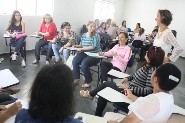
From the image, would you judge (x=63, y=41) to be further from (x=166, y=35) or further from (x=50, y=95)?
(x=50, y=95)

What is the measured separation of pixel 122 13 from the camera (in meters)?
10.5

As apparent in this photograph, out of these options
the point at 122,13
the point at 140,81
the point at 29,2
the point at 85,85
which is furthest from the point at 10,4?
the point at 122,13

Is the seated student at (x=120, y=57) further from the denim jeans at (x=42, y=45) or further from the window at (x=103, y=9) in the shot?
the window at (x=103, y=9)

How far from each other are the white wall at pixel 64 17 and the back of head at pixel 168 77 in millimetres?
4374

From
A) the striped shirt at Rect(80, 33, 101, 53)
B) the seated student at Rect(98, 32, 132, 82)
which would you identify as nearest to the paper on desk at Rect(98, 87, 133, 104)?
the seated student at Rect(98, 32, 132, 82)

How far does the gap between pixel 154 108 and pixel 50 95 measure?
0.73 m

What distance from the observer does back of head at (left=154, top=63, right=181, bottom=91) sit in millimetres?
1270

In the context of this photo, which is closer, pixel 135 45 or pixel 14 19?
pixel 14 19

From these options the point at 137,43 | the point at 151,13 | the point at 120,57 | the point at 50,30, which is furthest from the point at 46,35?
the point at 151,13

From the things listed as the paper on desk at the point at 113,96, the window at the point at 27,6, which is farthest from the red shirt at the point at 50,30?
the paper on desk at the point at 113,96

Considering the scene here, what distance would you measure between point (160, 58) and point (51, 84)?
143 cm

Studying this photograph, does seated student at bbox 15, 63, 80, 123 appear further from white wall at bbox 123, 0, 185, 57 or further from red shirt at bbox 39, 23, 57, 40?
white wall at bbox 123, 0, 185, 57

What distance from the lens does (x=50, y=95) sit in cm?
85

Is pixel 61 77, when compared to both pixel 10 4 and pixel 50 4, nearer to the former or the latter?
pixel 10 4
